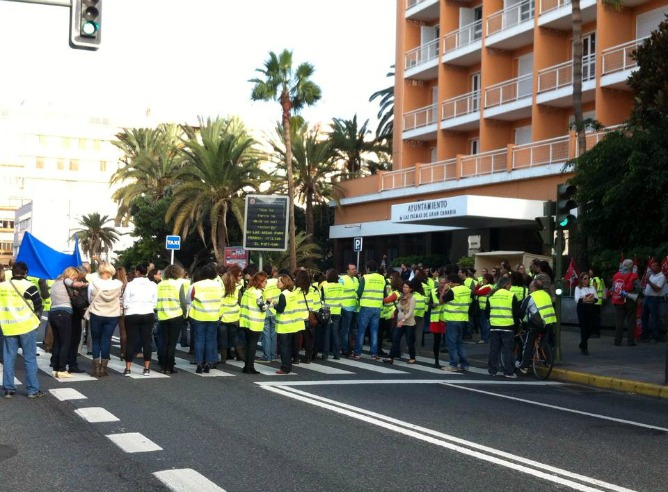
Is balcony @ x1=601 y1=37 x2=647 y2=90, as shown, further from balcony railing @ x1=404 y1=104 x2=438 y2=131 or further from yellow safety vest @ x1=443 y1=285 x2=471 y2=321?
yellow safety vest @ x1=443 y1=285 x2=471 y2=321

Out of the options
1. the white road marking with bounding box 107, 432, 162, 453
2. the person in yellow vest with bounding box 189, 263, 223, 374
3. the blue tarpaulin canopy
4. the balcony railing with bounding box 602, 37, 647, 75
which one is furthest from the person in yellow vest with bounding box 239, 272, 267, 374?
the balcony railing with bounding box 602, 37, 647, 75

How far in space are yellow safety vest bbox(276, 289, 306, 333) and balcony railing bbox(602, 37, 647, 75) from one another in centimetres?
1892

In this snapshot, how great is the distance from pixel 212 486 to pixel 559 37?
3024 cm

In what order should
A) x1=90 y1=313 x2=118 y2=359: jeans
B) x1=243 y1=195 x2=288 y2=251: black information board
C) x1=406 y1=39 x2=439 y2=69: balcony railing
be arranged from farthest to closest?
x1=406 y1=39 x2=439 y2=69: balcony railing < x1=243 y1=195 x2=288 y2=251: black information board < x1=90 y1=313 x2=118 y2=359: jeans

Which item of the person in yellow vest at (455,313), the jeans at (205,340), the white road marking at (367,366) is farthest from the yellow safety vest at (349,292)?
the jeans at (205,340)

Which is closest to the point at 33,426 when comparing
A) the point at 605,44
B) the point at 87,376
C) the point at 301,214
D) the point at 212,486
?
the point at 212,486

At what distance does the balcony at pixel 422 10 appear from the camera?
4075 cm

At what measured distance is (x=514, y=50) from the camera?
121 feet

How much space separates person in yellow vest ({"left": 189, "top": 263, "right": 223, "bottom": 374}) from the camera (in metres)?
14.3

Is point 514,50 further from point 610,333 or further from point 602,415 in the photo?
point 602,415

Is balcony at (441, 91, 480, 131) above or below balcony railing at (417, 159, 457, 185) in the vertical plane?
above

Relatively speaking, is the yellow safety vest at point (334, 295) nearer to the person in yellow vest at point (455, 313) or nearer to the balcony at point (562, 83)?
the person in yellow vest at point (455, 313)

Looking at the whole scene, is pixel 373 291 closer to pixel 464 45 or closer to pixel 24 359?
pixel 24 359

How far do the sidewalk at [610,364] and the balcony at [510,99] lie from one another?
14.5m
